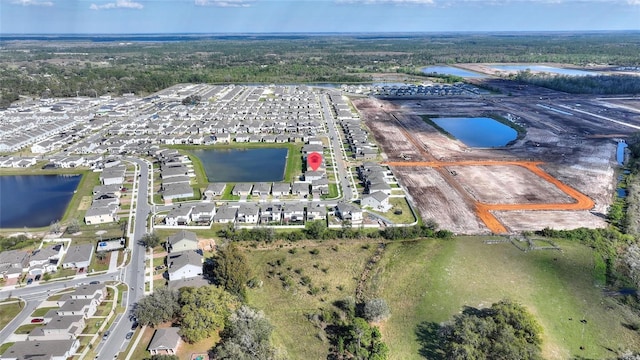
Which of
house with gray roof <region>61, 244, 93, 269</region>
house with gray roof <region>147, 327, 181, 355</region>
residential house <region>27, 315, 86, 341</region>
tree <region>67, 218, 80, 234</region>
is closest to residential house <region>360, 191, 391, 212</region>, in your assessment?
house with gray roof <region>147, 327, 181, 355</region>

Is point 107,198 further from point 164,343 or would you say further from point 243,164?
point 164,343

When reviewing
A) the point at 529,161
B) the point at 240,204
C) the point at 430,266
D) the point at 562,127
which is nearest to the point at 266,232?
the point at 240,204

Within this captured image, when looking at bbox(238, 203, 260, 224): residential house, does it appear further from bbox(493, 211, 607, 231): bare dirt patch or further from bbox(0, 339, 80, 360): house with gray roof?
bbox(493, 211, 607, 231): bare dirt patch

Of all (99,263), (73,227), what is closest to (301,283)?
(99,263)

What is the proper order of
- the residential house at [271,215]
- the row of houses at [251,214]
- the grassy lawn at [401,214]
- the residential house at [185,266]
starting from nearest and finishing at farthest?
the residential house at [185,266] < the row of houses at [251,214] < the residential house at [271,215] < the grassy lawn at [401,214]

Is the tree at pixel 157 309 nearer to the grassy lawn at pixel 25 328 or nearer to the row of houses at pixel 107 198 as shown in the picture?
the grassy lawn at pixel 25 328

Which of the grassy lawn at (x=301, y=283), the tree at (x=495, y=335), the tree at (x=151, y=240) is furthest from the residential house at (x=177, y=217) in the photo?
the tree at (x=495, y=335)

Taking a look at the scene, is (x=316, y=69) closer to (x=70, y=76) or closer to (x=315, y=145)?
(x=70, y=76)
